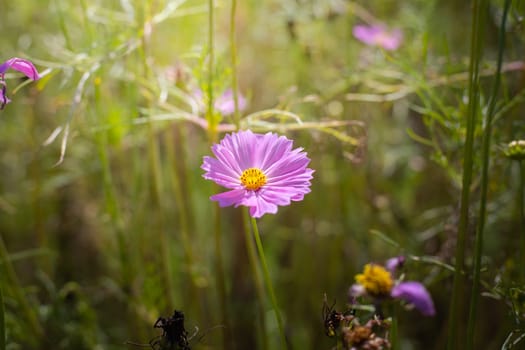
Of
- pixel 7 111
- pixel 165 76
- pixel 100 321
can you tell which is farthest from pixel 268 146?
pixel 7 111

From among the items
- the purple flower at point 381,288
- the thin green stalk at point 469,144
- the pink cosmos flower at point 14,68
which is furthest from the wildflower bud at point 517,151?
the pink cosmos flower at point 14,68

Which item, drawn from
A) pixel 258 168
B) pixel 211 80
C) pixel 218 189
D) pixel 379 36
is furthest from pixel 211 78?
pixel 379 36

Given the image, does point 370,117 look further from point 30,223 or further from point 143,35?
point 30,223

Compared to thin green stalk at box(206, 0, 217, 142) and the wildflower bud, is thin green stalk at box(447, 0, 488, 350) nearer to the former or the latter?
the wildflower bud

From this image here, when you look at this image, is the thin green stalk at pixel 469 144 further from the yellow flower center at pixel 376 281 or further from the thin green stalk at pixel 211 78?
the thin green stalk at pixel 211 78

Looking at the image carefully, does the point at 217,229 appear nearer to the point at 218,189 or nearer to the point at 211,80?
the point at 218,189

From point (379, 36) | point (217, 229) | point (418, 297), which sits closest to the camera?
point (418, 297)
